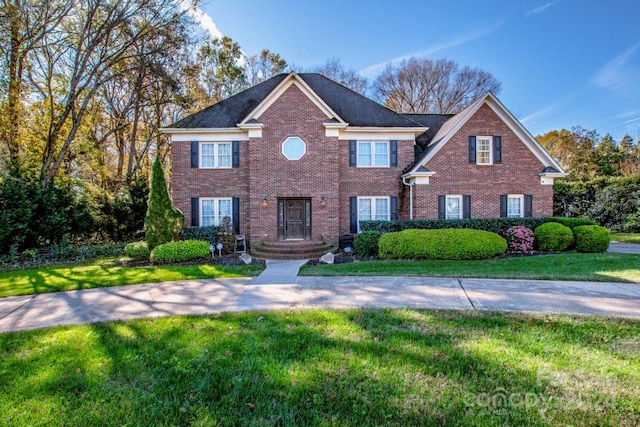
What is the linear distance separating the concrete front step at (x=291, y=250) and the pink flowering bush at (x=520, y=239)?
710 cm

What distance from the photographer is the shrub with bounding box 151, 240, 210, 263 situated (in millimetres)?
10320

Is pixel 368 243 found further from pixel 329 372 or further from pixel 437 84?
pixel 437 84

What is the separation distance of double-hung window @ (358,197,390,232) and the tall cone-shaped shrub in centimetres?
832

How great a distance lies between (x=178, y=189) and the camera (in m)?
14.1

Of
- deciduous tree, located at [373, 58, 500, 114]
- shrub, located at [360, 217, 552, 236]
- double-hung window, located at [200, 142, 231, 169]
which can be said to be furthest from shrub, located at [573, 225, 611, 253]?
deciduous tree, located at [373, 58, 500, 114]

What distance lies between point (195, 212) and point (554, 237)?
15249 millimetres

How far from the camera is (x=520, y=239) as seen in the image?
37.8 ft

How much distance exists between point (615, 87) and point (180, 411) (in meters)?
23.4

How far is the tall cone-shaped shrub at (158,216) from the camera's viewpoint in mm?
11219

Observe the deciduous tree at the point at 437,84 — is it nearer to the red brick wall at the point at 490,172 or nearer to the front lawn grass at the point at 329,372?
the red brick wall at the point at 490,172

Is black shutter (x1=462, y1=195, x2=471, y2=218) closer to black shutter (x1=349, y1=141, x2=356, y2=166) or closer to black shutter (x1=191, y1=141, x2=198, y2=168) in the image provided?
black shutter (x1=349, y1=141, x2=356, y2=166)

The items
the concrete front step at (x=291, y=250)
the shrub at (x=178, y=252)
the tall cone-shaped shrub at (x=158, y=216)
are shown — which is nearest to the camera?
the shrub at (x=178, y=252)

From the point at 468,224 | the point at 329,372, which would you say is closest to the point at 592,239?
the point at 468,224

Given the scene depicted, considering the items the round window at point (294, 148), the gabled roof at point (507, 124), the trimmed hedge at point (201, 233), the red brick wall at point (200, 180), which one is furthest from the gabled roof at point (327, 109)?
the trimmed hedge at point (201, 233)
